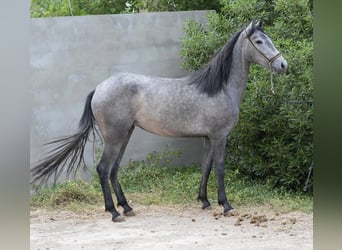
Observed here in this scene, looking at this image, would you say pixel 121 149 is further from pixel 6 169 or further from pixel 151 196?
pixel 6 169

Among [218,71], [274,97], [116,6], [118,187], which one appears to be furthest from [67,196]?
[116,6]

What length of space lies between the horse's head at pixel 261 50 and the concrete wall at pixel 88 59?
66.1 inches

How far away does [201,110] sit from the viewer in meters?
4.36

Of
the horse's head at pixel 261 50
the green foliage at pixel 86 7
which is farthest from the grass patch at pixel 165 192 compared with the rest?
the green foliage at pixel 86 7

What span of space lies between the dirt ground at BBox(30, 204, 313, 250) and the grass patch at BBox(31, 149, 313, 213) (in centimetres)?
18

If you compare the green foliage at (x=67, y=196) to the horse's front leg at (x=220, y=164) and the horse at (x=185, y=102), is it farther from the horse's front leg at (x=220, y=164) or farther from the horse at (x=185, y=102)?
the horse's front leg at (x=220, y=164)

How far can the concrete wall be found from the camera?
5359mm

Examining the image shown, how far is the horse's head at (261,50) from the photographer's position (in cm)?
423

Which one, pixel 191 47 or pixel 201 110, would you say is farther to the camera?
pixel 191 47

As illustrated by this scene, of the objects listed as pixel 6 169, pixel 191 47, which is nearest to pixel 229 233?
pixel 191 47

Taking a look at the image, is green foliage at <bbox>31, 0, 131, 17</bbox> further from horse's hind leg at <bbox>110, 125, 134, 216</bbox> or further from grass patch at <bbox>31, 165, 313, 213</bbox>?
horse's hind leg at <bbox>110, 125, 134, 216</bbox>

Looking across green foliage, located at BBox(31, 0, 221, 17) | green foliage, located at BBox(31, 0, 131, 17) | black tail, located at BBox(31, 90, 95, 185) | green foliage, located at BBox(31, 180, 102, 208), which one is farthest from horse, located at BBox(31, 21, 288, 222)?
green foliage, located at BBox(31, 0, 131, 17)

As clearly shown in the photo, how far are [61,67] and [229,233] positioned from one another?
2.56 meters

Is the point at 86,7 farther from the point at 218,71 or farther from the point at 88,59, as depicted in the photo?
the point at 218,71
